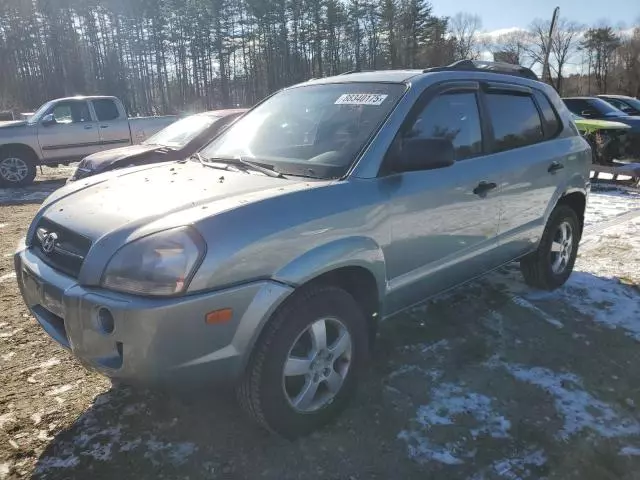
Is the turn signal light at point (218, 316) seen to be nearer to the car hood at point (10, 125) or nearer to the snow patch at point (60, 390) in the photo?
the snow patch at point (60, 390)

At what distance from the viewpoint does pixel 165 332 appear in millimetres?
2062

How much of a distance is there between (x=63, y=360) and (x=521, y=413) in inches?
113

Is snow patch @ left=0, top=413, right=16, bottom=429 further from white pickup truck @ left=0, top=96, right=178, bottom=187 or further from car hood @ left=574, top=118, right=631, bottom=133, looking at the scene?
car hood @ left=574, top=118, right=631, bottom=133

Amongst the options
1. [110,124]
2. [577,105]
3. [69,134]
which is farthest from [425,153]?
[577,105]

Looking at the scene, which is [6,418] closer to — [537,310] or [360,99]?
[360,99]

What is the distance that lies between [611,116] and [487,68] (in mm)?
11688

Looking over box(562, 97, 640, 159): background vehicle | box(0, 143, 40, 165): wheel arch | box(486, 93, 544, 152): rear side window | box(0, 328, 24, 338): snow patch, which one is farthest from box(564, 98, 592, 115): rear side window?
box(0, 328, 24, 338): snow patch

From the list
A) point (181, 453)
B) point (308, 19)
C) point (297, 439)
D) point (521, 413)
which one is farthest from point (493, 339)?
point (308, 19)

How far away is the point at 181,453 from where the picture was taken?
2.53 metres

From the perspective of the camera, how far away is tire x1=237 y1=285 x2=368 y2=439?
2354 mm

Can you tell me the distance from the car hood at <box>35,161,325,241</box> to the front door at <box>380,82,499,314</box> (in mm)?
627

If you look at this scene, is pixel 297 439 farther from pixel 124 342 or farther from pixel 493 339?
pixel 493 339

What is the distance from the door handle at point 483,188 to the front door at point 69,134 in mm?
10844

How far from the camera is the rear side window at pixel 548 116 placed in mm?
4289
